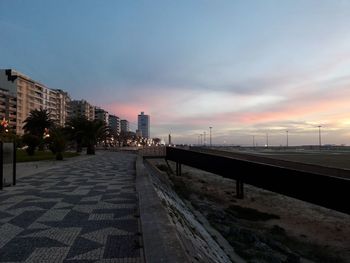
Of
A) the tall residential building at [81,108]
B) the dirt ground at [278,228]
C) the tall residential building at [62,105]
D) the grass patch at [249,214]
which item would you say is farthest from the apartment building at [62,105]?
the grass patch at [249,214]

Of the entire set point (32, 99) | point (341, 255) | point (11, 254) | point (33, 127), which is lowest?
point (341, 255)

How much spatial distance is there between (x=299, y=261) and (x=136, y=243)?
5.92 metres

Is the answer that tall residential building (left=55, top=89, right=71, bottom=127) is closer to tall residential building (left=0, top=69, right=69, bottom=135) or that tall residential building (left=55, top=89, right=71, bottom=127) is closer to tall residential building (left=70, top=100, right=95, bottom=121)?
tall residential building (left=70, top=100, right=95, bottom=121)

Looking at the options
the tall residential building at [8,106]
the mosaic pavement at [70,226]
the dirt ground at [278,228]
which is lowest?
the dirt ground at [278,228]

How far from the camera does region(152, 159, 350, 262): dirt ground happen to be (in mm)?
11148

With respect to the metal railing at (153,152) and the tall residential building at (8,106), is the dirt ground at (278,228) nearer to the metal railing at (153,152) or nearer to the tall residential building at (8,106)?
the metal railing at (153,152)

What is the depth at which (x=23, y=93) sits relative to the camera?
445 ft

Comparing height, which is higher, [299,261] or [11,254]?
[11,254]

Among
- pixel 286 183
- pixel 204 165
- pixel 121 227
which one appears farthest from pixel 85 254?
pixel 204 165

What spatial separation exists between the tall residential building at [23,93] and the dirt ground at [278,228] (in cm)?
10531

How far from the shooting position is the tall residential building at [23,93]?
422ft

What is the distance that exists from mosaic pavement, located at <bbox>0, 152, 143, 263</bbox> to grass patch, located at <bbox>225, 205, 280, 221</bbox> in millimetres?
6177

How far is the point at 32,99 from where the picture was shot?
142250 mm

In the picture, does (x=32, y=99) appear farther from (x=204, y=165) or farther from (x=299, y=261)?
(x=299, y=261)
